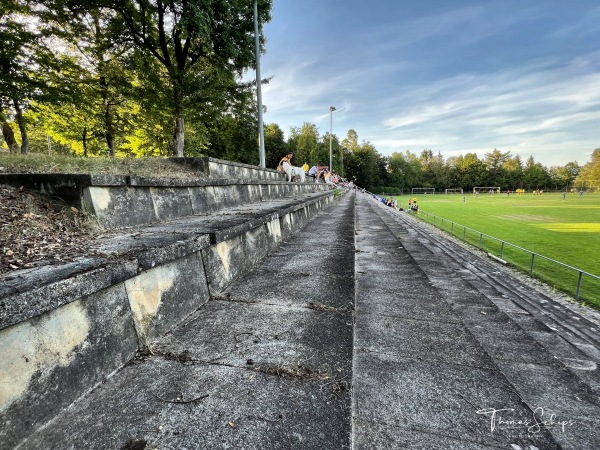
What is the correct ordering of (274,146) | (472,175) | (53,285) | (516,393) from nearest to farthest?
(53,285), (516,393), (274,146), (472,175)

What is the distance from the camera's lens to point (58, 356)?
1130 mm

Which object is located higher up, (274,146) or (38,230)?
(274,146)

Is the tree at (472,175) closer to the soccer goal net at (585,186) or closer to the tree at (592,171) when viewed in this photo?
the soccer goal net at (585,186)

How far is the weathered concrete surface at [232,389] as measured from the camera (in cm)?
103

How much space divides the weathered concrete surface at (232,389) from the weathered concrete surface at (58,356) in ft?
0.21

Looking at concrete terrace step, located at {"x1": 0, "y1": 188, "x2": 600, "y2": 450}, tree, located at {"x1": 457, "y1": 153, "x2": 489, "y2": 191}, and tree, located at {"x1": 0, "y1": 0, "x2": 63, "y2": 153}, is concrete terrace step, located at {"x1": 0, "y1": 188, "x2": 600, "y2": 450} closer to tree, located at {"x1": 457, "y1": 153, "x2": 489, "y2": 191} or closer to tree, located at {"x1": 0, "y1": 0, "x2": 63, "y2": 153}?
tree, located at {"x1": 0, "y1": 0, "x2": 63, "y2": 153}

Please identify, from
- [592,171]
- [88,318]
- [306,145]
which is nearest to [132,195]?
[88,318]

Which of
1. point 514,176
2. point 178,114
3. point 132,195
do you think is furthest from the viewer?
point 514,176

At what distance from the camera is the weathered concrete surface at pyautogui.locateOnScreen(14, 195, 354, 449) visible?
1031 millimetres

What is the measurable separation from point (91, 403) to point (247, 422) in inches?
27.8

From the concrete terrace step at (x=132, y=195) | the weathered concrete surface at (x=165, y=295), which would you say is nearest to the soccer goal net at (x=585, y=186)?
the concrete terrace step at (x=132, y=195)

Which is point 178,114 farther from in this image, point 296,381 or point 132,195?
point 296,381

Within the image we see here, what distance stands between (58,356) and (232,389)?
76 centimetres

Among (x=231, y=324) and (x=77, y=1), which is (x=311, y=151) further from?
(x=231, y=324)
